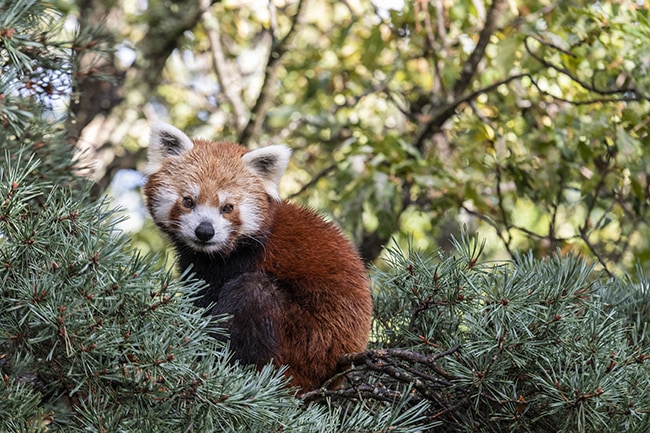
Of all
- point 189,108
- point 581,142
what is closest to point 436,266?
point 581,142

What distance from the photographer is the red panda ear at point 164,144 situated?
315cm

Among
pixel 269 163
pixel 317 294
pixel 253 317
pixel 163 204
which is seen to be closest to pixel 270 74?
pixel 269 163

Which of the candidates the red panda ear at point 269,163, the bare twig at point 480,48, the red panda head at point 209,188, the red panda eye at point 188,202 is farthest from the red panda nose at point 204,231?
the bare twig at point 480,48

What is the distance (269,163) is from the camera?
10.5 ft

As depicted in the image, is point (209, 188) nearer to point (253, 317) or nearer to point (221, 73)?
point (253, 317)

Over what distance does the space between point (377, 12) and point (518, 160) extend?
1821mm

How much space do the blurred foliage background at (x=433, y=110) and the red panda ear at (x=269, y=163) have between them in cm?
66

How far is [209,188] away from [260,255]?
346 mm

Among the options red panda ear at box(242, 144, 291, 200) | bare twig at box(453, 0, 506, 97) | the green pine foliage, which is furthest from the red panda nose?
bare twig at box(453, 0, 506, 97)

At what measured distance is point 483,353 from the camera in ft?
6.68

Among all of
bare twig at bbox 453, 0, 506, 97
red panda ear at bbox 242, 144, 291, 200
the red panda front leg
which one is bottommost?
the red panda front leg

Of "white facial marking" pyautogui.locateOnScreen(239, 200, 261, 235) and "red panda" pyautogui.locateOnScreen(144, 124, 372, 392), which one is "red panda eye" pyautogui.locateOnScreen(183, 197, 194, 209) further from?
"white facial marking" pyautogui.locateOnScreen(239, 200, 261, 235)

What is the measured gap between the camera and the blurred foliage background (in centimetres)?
403

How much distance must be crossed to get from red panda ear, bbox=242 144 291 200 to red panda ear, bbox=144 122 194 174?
269 mm
